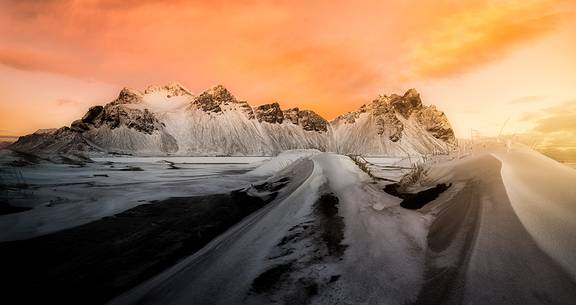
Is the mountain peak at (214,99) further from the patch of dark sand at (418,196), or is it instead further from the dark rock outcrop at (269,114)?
the patch of dark sand at (418,196)

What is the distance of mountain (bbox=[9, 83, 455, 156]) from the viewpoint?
146875mm

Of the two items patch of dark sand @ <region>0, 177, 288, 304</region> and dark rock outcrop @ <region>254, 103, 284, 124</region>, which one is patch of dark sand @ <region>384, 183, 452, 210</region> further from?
dark rock outcrop @ <region>254, 103, 284, 124</region>

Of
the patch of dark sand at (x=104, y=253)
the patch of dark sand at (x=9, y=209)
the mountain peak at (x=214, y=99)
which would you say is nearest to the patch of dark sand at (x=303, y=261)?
the patch of dark sand at (x=104, y=253)

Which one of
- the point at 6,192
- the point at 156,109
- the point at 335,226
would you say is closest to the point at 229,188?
the point at 6,192

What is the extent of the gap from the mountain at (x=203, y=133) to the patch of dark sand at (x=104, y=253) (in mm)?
140281

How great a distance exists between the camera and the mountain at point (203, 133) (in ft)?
482

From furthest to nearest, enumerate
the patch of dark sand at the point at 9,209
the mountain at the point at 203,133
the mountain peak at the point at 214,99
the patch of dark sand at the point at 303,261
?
the mountain peak at the point at 214,99
the mountain at the point at 203,133
the patch of dark sand at the point at 9,209
the patch of dark sand at the point at 303,261

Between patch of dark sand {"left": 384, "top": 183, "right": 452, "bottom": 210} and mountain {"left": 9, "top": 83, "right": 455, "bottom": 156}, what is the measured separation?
13828 cm

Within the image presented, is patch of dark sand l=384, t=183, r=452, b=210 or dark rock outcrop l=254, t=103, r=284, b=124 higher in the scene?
dark rock outcrop l=254, t=103, r=284, b=124

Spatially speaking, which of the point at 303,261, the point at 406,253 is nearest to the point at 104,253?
the point at 303,261

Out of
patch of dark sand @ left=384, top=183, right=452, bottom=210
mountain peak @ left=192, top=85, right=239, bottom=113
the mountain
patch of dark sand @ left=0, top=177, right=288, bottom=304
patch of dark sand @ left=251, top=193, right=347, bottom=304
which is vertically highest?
mountain peak @ left=192, top=85, right=239, bottom=113

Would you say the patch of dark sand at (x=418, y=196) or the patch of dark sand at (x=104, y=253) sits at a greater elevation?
the patch of dark sand at (x=418, y=196)

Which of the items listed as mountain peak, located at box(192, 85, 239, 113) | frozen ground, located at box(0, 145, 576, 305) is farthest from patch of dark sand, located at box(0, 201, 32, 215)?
mountain peak, located at box(192, 85, 239, 113)

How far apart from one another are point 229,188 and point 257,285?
657cm
